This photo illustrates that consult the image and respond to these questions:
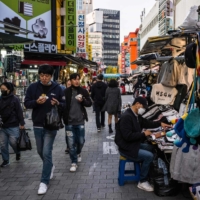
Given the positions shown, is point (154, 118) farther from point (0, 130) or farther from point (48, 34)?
point (48, 34)

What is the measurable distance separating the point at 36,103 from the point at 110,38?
173210 millimetres

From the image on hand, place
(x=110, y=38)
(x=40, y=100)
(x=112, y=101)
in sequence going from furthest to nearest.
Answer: (x=110, y=38)
(x=112, y=101)
(x=40, y=100)

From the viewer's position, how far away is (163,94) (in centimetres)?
670

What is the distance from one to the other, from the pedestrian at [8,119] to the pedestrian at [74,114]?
112 cm

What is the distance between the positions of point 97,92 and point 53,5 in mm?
10198

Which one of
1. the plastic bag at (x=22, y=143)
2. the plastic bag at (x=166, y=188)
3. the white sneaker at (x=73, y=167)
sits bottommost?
the white sneaker at (x=73, y=167)

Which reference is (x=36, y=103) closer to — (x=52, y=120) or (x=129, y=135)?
(x=52, y=120)

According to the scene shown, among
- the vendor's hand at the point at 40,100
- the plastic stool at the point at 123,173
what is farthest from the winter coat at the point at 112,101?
the vendor's hand at the point at 40,100

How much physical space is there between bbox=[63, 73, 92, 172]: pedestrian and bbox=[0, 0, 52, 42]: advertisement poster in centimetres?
1159

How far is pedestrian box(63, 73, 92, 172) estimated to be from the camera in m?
6.07

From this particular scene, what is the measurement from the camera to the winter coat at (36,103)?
4.85m

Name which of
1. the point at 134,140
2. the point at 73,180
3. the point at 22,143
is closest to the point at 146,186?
the point at 134,140

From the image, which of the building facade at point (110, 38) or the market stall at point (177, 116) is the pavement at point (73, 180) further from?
the building facade at point (110, 38)

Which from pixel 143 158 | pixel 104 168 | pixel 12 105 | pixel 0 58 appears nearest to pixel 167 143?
pixel 143 158
